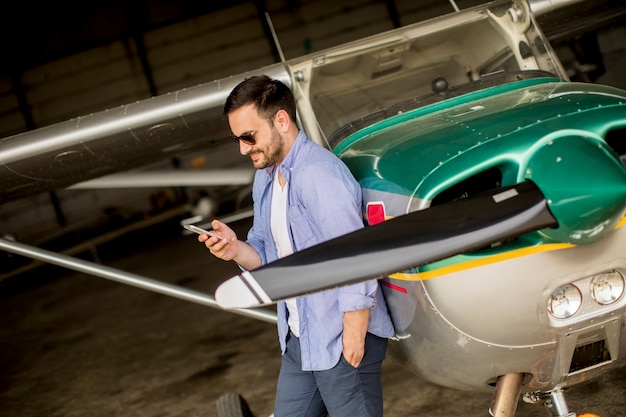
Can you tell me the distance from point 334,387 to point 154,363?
3.79 meters

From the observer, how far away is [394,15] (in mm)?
15531

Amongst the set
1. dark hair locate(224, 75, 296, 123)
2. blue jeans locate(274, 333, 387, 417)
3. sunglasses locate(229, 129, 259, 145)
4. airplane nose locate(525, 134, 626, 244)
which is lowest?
blue jeans locate(274, 333, 387, 417)

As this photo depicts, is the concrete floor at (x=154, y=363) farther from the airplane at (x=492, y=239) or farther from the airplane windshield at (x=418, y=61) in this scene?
the airplane windshield at (x=418, y=61)

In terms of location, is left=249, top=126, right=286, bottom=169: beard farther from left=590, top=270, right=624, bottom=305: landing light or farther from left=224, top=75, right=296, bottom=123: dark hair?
left=590, top=270, right=624, bottom=305: landing light

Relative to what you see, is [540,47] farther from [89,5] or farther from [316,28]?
[89,5]

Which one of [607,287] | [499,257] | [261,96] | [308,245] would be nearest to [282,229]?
[308,245]

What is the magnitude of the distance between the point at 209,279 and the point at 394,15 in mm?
9507

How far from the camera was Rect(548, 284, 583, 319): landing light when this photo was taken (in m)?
2.07

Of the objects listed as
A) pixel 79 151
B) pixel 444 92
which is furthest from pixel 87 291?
pixel 444 92

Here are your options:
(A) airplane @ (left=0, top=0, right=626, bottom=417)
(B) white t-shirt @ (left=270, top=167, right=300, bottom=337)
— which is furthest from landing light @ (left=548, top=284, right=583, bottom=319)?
(B) white t-shirt @ (left=270, top=167, right=300, bottom=337)

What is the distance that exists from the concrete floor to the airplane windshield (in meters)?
1.60

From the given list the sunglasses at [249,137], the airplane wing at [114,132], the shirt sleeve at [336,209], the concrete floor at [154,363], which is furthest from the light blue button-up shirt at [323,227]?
the concrete floor at [154,363]

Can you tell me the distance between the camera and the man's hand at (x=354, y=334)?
209 cm

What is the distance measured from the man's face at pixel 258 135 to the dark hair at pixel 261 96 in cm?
2
